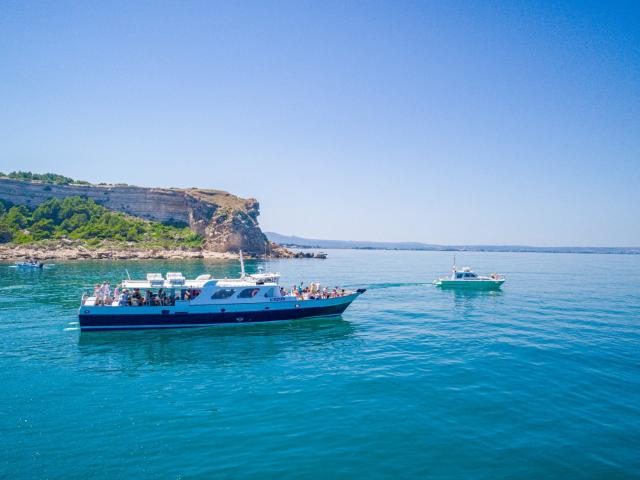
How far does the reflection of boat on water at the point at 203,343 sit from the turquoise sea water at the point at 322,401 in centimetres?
16

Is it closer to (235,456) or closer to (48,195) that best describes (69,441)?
(235,456)

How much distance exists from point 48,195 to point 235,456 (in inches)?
5947

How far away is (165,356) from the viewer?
24.6m

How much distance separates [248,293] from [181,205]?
123m

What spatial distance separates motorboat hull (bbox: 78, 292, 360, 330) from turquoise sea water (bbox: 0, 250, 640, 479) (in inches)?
34.4

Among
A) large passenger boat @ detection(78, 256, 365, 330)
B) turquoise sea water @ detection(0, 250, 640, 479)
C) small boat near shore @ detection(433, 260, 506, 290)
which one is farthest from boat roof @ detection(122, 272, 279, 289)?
small boat near shore @ detection(433, 260, 506, 290)

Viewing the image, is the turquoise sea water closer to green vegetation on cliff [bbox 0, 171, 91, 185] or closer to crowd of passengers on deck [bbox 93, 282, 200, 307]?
crowd of passengers on deck [bbox 93, 282, 200, 307]

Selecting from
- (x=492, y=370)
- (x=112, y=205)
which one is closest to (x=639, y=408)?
(x=492, y=370)

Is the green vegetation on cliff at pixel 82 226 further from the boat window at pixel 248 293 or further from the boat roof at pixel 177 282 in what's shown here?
the boat window at pixel 248 293

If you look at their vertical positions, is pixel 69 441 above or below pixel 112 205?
below

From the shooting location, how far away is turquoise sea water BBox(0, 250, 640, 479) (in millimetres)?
12578

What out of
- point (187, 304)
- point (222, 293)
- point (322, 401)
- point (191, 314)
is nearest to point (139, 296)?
point (187, 304)

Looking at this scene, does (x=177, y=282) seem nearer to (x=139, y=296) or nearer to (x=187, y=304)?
(x=187, y=304)

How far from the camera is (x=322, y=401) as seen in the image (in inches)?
675
